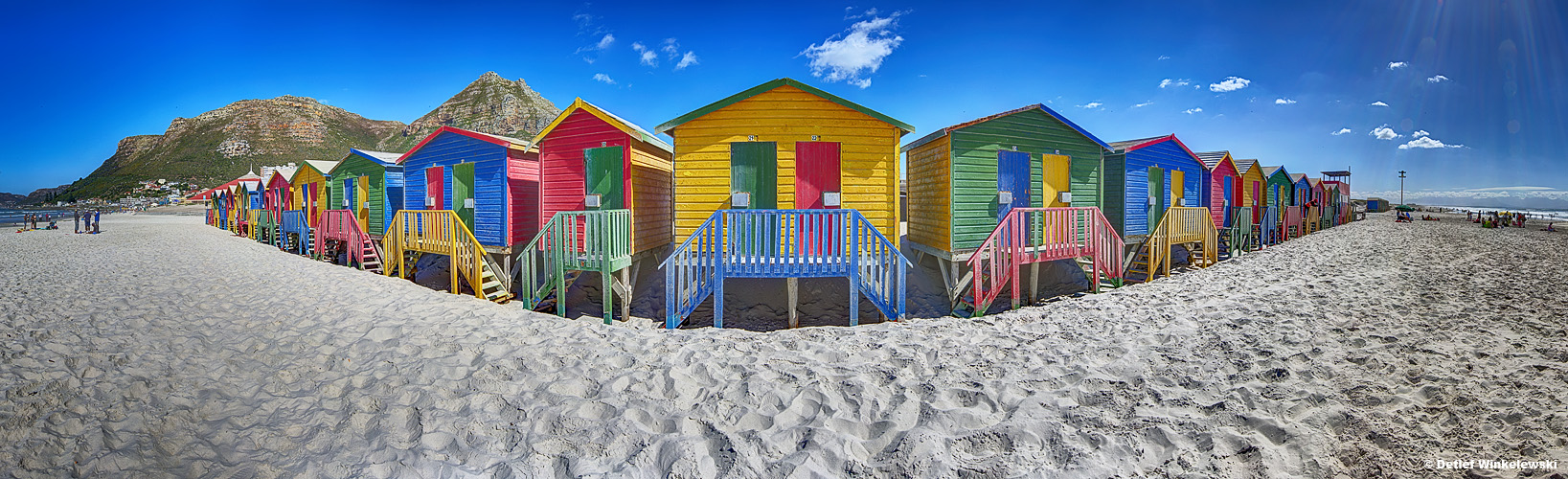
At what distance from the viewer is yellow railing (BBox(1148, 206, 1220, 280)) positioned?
11.0 meters

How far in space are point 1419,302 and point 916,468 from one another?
357 inches

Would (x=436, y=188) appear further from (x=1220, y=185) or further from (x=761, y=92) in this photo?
(x=1220, y=185)

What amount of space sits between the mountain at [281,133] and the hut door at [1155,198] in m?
116

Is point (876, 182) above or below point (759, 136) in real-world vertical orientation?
below

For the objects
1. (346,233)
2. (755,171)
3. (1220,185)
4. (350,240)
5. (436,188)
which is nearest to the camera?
(755,171)

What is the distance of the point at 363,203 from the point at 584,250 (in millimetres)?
12613

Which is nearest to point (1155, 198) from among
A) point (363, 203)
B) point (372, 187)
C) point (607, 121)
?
point (607, 121)

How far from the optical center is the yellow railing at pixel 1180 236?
1098 cm

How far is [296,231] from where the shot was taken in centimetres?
1773

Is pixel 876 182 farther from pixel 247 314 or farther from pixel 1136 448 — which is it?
pixel 247 314

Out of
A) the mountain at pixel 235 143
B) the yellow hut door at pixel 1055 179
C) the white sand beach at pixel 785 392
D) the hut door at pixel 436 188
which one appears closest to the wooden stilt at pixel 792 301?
the white sand beach at pixel 785 392

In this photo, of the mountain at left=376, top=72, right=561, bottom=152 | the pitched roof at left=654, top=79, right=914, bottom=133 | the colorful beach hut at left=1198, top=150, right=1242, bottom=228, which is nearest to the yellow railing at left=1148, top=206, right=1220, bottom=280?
the colorful beach hut at left=1198, top=150, right=1242, bottom=228

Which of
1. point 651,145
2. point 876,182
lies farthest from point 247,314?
point 876,182

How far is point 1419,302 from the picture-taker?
23.9ft
